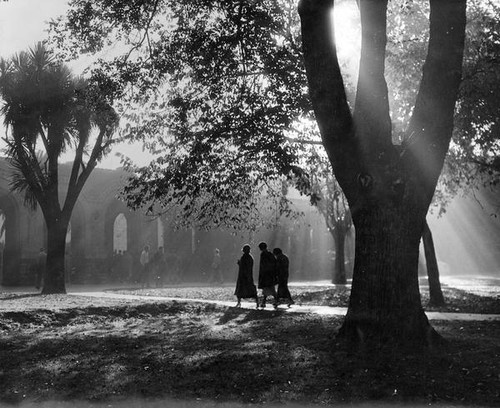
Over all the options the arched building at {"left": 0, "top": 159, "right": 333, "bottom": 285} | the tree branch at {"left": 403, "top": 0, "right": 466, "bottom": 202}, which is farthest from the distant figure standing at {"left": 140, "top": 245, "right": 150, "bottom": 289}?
the tree branch at {"left": 403, "top": 0, "right": 466, "bottom": 202}

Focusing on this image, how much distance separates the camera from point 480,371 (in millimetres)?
5598

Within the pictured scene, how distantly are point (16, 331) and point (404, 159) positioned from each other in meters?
6.59

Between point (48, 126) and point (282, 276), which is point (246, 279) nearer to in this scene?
point (282, 276)

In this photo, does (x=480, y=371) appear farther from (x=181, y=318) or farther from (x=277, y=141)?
(x=181, y=318)

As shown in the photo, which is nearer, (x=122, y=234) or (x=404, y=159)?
(x=404, y=159)

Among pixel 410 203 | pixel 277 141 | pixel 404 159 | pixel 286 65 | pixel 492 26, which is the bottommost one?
pixel 410 203

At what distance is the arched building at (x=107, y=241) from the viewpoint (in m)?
27.4

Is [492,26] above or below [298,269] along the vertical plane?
above

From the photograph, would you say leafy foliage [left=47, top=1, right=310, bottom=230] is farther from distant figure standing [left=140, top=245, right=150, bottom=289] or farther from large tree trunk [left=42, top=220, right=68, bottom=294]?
distant figure standing [left=140, top=245, right=150, bottom=289]

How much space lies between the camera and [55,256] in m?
18.2

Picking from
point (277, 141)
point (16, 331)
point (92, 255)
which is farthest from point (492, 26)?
point (92, 255)

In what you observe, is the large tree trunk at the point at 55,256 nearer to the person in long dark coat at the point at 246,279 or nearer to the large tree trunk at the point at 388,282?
the person in long dark coat at the point at 246,279

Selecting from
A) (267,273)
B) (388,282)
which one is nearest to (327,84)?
(388,282)

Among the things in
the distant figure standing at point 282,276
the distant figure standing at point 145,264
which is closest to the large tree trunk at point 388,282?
the distant figure standing at point 282,276
